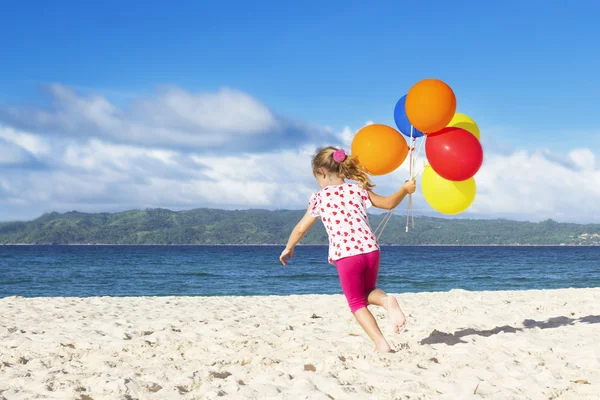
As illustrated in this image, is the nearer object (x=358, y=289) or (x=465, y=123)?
(x=358, y=289)

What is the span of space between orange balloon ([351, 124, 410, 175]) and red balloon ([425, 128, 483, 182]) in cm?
34

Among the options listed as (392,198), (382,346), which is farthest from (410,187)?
(382,346)

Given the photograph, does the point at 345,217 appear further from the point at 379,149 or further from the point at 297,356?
the point at 297,356

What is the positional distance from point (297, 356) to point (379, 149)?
2.06m

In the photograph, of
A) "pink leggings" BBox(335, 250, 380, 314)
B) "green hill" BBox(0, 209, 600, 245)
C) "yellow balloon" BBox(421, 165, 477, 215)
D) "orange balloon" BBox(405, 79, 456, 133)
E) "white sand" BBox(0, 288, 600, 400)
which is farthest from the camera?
"green hill" BBox(0, 209, 600, 245)

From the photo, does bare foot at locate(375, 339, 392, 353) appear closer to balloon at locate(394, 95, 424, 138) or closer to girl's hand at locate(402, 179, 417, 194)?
girl's hand at locate(402, 179, 417, 194)

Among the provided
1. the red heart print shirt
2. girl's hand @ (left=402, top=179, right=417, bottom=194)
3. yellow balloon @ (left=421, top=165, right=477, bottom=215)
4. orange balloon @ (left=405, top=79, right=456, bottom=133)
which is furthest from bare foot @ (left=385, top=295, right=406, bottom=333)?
orange balloon @ (left=405, top=79, right=456, bottom=133)

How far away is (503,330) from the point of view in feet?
21.5

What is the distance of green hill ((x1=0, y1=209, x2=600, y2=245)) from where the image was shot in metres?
149

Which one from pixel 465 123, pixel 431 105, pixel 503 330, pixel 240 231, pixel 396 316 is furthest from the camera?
pixel 240 231

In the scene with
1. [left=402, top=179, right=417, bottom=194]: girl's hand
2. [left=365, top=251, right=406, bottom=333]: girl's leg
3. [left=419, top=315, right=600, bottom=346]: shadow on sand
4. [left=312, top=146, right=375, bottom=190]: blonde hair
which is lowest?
[left=419, top=315, right=600, bottom=346]: shadow on sand

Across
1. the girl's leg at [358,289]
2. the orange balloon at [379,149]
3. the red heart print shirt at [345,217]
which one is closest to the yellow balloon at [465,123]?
the orange balloon at [379,149]

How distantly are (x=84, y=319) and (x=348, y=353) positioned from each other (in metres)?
4.56

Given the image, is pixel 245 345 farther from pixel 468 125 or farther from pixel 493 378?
pixel 468 125
